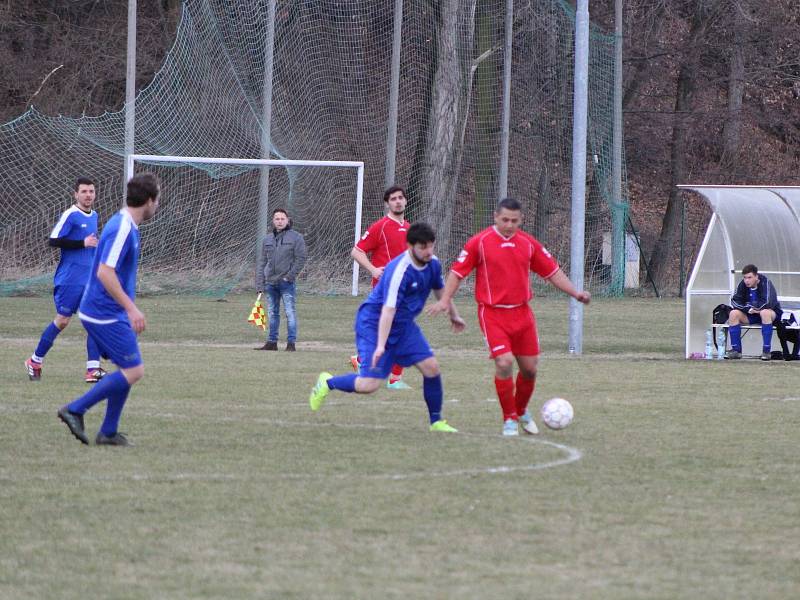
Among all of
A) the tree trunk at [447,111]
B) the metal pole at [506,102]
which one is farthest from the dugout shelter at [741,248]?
the tree trunk at [447,111]

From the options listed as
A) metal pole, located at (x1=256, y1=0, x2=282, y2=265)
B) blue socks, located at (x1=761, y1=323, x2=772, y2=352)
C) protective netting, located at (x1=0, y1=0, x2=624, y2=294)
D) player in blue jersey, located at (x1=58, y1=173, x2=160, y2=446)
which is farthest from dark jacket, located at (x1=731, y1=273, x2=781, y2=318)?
metal pole, located at (x1=256, y1=0, x2=282, y2=265)

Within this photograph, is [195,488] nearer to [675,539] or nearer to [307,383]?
[675,539]

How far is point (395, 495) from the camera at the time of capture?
6.94 metres

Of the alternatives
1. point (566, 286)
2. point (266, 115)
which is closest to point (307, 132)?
point (266, 115)

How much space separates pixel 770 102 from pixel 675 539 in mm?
33773

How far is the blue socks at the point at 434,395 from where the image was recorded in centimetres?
940

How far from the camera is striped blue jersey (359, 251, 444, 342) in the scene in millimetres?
9234

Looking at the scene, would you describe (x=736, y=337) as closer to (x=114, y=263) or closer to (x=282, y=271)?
(x=282, y=271)

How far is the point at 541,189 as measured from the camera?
32344mm

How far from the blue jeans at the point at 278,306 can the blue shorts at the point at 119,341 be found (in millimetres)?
8309

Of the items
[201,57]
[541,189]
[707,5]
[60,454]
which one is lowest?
[60,454]

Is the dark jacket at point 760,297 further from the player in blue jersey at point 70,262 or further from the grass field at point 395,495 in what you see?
the player in blue jersey at point 70,262

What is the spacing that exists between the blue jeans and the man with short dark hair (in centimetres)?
542

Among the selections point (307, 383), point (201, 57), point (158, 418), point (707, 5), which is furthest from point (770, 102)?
point (158, 418)
